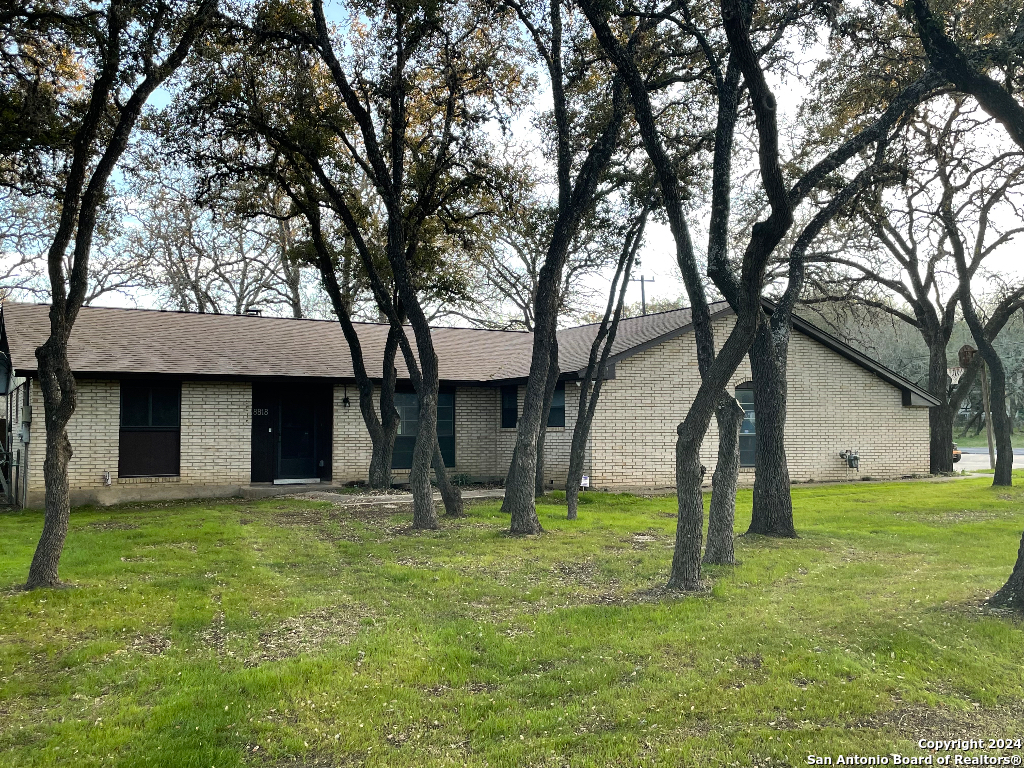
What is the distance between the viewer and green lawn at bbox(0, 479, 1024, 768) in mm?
4109

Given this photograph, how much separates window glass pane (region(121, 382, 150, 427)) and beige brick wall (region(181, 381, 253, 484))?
0.71 meters

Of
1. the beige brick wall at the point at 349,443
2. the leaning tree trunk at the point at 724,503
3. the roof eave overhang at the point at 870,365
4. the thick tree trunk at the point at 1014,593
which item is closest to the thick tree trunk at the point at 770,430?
the leaning tree trunk at the point at 724,503

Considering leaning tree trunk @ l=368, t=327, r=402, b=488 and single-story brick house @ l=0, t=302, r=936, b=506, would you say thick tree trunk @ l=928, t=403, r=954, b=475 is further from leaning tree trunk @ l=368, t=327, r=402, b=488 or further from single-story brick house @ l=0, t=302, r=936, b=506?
leaning tree trunk @ l=368, t=327, r=402, b=488

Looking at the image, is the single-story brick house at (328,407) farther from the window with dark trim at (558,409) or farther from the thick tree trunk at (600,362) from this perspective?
the thick tree trunk at (600,362)

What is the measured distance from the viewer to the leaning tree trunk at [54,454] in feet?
24.7

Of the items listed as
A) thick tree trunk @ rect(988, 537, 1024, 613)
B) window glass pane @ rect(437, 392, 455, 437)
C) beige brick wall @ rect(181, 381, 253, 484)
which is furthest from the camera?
window glass pane @ rect(437, 392, 455, 437)

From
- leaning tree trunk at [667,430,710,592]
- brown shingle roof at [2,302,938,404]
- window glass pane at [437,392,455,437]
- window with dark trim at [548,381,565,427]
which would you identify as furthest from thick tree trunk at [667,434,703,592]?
window glass pane at [437,392,455,437]

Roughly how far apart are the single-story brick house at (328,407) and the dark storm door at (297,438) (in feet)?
0.11

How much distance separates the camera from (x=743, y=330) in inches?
284

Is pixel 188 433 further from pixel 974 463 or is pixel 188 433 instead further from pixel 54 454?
pixel 974 463

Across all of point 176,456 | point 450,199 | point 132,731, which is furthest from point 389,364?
point 132,731

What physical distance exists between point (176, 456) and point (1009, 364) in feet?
165

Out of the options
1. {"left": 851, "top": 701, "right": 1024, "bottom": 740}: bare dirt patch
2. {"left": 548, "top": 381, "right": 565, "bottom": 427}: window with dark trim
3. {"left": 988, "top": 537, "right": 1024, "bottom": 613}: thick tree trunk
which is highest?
{"left": 548, "top": 381, "right": 565, "bottom": 427}: window with dark trim

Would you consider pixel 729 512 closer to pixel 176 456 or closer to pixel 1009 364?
pixel 176 456
